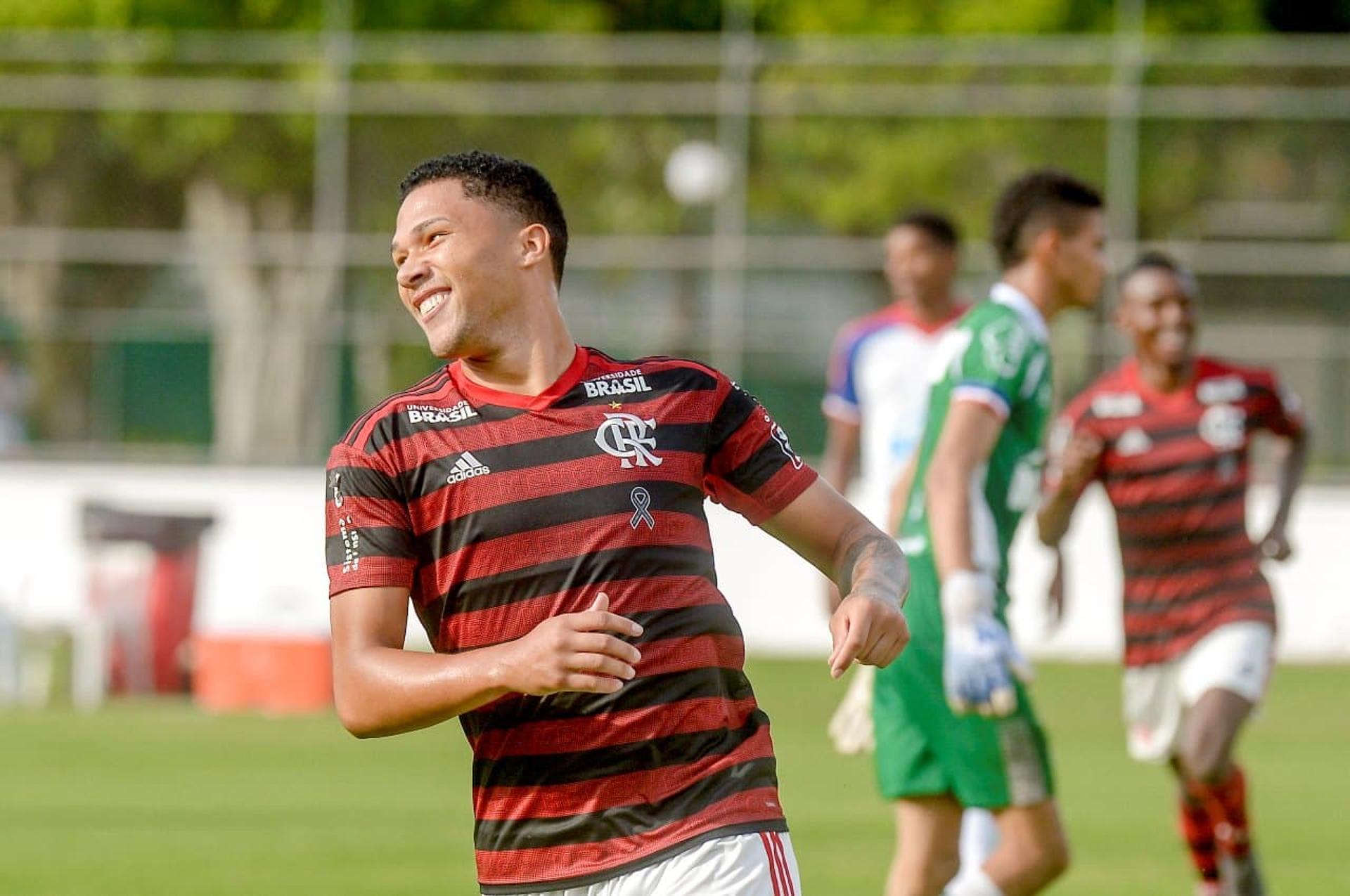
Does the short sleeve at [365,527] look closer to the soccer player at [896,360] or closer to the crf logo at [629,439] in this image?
the crf logo at [629,439]

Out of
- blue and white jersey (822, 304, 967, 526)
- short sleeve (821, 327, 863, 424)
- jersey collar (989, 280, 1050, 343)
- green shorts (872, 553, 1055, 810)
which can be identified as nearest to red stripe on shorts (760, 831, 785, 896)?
green shorts (872, 553, 1055, 810)

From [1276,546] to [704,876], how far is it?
213 inches

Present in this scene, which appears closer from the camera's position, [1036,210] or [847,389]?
[1036,210]

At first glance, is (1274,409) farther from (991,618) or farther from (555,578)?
(555,578)

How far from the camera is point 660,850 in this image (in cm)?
434

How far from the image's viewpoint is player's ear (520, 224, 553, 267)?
4613 millimetres

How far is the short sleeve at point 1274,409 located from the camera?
962cm

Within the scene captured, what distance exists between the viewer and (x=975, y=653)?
20.9 ft

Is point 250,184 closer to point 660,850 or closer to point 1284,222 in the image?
point 1284,222

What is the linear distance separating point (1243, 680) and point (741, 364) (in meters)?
13.8

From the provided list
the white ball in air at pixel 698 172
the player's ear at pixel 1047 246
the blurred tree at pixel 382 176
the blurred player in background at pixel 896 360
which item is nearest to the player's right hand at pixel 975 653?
the player's ear at pixel 1047 246

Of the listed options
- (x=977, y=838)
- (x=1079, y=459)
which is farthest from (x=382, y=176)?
(x=977, y=838)

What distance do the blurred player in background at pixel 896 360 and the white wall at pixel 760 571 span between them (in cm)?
708

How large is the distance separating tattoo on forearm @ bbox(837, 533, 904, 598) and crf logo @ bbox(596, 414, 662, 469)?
0.42 metres
